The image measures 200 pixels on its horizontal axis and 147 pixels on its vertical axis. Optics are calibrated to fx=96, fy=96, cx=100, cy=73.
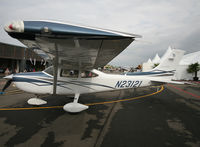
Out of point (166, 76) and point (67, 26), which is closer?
point (67, 26)

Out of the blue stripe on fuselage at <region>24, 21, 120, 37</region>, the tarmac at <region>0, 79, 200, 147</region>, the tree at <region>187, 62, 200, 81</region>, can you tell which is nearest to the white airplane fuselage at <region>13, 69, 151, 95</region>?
the tarmac at <region>0, 79, 200, 147</region>

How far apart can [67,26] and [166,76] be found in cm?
530

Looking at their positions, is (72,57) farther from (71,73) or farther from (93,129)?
(93,129)

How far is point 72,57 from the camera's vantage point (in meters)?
2.73

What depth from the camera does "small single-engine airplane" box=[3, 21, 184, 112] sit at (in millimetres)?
1438

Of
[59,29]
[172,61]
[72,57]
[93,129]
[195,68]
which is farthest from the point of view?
[195,68]

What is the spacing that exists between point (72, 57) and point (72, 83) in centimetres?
129

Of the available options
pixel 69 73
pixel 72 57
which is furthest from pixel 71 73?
pixel 72 57

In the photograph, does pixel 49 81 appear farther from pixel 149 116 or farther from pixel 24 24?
pixel 149 116

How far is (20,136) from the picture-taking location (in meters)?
2.16

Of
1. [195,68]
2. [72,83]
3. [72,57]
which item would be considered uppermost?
[195,68]

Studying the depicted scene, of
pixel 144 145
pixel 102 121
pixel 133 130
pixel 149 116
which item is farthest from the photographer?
pixel 149 116

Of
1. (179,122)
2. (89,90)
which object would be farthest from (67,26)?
(179,122)

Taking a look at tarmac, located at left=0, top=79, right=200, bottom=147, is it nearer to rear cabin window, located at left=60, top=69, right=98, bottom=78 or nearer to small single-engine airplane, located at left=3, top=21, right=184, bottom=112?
small single-engine airplane, located at left=3, top=21, right=184, bottom=112
